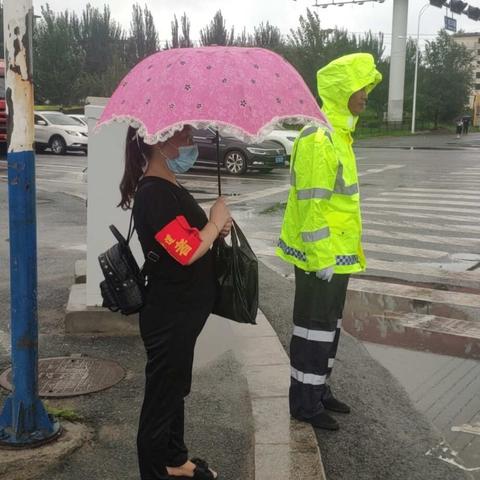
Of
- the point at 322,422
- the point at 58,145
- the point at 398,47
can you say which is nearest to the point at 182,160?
the point at 322,422

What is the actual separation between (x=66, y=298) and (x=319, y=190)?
11.7 ft

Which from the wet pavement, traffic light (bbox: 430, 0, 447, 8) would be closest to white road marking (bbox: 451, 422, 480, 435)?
the wet pavement

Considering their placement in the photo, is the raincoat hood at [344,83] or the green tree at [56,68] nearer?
the raincoat hood at [344,83]

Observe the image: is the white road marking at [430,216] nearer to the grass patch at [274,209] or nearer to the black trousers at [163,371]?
the grass patch at [274,209]

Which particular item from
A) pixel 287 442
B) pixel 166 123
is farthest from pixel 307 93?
pixel 287 442

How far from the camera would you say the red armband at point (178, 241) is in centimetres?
268

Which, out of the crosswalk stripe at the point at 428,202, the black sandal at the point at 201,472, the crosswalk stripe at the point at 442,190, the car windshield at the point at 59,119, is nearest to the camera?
the black sandal at the point at 201,472

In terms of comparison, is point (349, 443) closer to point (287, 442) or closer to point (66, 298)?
point (287, 442)

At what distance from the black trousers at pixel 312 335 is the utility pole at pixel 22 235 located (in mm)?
1345

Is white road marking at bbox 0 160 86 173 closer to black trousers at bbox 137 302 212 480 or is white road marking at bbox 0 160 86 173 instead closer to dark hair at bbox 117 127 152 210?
dark hair at bbox 117 127 152 210

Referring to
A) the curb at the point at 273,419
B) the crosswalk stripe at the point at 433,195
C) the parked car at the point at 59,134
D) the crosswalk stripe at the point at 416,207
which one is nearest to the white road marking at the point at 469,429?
the curb at the point at 273,419

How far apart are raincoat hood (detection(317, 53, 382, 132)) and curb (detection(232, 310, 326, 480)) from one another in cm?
165

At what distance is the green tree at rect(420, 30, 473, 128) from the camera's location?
5656 cm

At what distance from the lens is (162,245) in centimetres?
270
